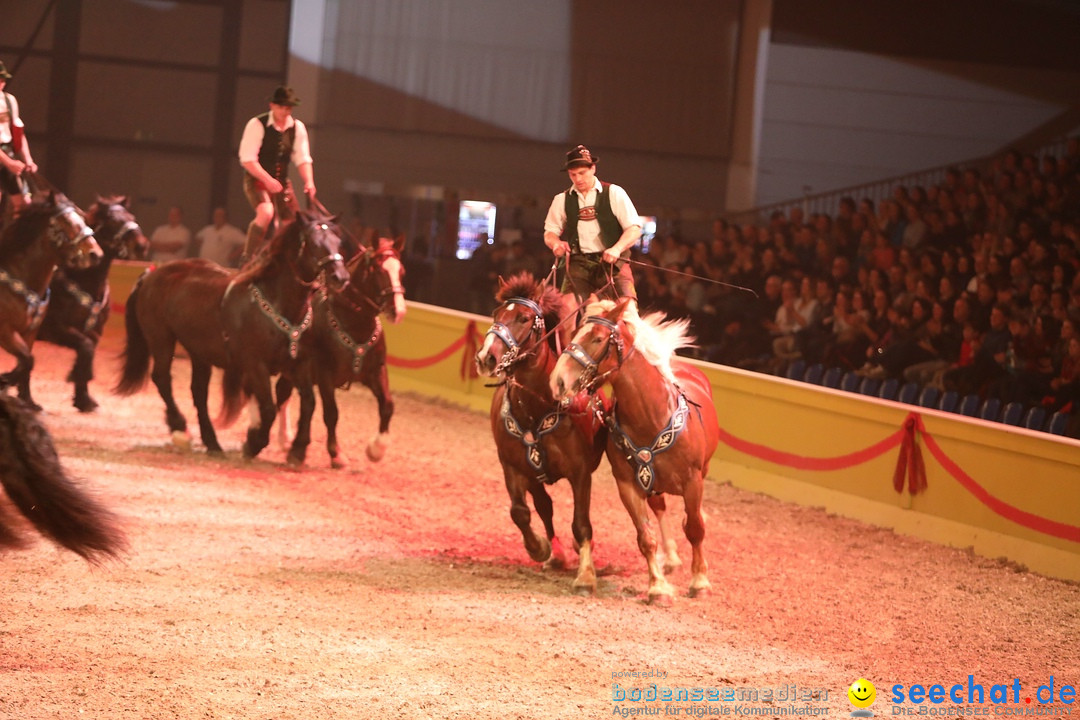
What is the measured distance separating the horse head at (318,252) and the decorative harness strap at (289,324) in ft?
1.05

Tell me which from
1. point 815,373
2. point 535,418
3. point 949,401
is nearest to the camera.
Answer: point 535,418

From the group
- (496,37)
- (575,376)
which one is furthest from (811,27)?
(575,376)

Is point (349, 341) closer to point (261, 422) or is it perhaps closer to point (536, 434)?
point (261, 422)

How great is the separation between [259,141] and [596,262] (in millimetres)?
4111

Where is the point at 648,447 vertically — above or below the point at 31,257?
below

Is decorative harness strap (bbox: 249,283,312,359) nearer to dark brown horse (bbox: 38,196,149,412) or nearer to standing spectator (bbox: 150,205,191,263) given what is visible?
dark brown horse (bbox: 38,196,149,412)

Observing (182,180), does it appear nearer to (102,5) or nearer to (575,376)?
(102,5)

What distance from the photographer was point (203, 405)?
10820mm

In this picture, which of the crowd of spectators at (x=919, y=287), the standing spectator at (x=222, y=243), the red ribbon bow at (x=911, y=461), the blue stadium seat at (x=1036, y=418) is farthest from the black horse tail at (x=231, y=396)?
the standing spectator at (x=222, y=243)

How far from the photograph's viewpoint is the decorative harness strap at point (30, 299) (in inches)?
418

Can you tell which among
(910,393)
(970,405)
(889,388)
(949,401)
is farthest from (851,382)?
(970,405)

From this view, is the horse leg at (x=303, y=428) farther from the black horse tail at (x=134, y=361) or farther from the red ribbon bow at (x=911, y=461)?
the red ribbon bow at (x=911, y=461)

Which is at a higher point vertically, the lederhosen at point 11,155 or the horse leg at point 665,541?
the lederhosen at point 11,155

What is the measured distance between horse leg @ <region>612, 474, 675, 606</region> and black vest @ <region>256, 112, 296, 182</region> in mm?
4968
